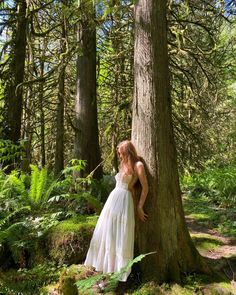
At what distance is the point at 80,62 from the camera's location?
7.58 m

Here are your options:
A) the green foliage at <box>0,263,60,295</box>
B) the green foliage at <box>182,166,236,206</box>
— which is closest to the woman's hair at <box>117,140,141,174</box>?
the green foliage at <box>0,263,60,295</box>

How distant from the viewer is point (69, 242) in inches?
205

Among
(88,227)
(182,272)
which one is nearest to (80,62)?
(88,227)

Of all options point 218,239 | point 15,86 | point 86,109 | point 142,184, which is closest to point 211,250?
point 218,239

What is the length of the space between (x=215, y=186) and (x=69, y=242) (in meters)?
6.54

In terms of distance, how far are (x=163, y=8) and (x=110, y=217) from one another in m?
2.90

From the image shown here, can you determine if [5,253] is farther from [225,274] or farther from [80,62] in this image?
[80,62]

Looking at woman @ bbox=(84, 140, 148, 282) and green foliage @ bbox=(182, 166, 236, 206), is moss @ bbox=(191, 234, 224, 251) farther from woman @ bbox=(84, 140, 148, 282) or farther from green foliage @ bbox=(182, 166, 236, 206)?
green foliage @ bbox=(182, 166, 236, 206)

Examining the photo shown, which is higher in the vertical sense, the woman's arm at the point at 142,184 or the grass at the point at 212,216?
the woman's arm at the point at 142,184

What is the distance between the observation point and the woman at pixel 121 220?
4.44 meters

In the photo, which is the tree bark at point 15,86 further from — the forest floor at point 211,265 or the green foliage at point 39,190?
the forest floor at point 211,265

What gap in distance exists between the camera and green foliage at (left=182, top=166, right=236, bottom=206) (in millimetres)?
9438

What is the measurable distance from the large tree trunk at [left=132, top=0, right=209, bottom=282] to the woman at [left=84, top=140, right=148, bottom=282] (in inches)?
4.7

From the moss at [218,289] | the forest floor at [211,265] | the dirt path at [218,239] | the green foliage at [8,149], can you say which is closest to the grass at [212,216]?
the forest floor at [211,265]
